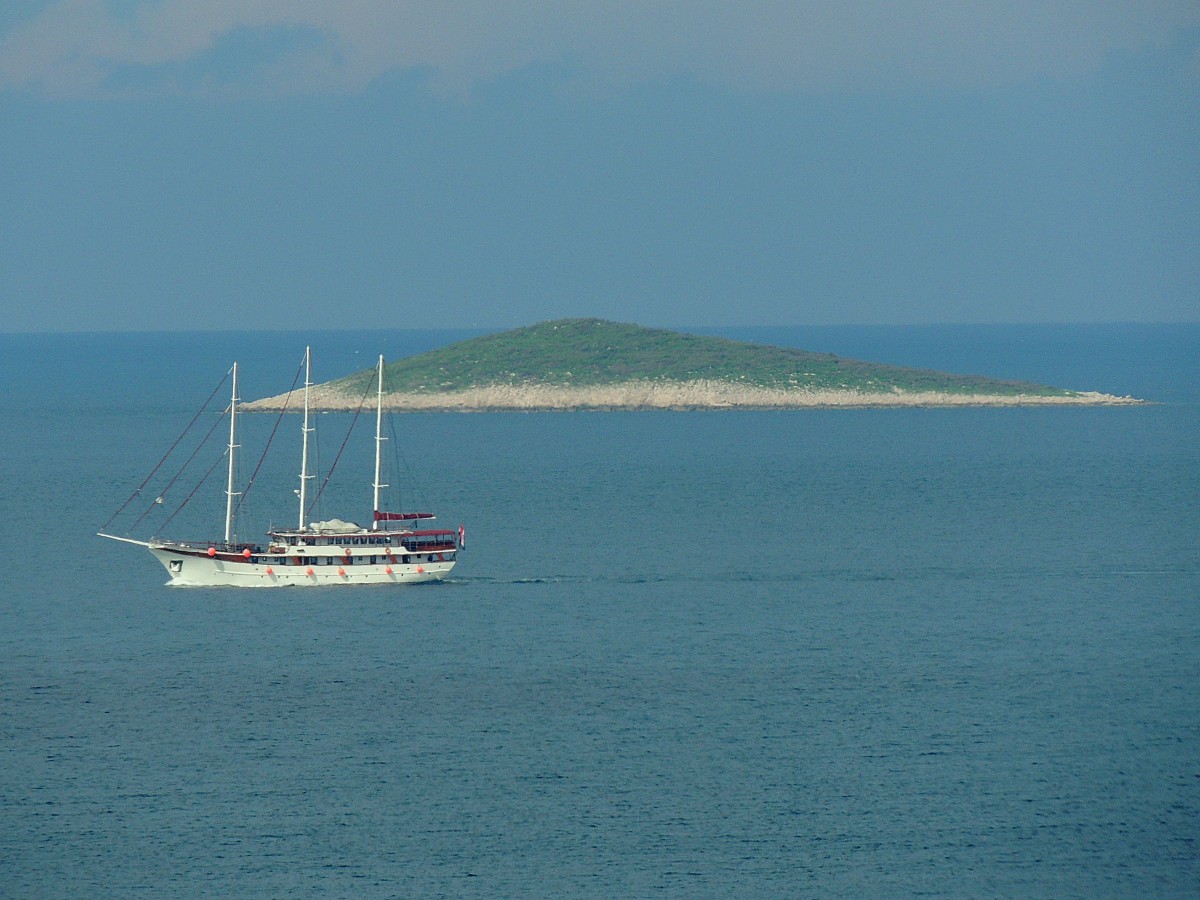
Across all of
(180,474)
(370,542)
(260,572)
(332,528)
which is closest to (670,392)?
(180,474)

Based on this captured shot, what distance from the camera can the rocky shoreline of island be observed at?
189000mm

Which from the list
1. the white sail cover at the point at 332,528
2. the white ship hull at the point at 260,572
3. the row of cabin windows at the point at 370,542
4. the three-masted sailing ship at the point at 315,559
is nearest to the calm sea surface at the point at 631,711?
the white ship hull at the point at 260,572

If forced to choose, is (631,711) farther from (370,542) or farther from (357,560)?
(370,542)

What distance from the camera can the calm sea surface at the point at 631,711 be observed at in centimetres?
4697

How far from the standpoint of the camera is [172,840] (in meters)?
47.8

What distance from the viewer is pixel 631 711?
5900 cm

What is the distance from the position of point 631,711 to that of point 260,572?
90.5 ft

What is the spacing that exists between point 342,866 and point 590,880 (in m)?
6.70

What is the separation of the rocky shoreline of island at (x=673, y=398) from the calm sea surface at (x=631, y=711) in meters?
82.5

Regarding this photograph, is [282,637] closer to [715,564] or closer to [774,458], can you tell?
[715,564]

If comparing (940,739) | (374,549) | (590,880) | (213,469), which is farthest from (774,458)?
(590,880)

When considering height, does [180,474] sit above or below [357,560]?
Answer: above

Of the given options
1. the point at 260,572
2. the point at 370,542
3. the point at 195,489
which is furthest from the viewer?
the point at 195,489

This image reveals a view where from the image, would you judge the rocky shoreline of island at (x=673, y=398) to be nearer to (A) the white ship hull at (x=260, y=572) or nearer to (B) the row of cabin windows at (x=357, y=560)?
(B) the row of cabin windows at (x=357, y=560)
